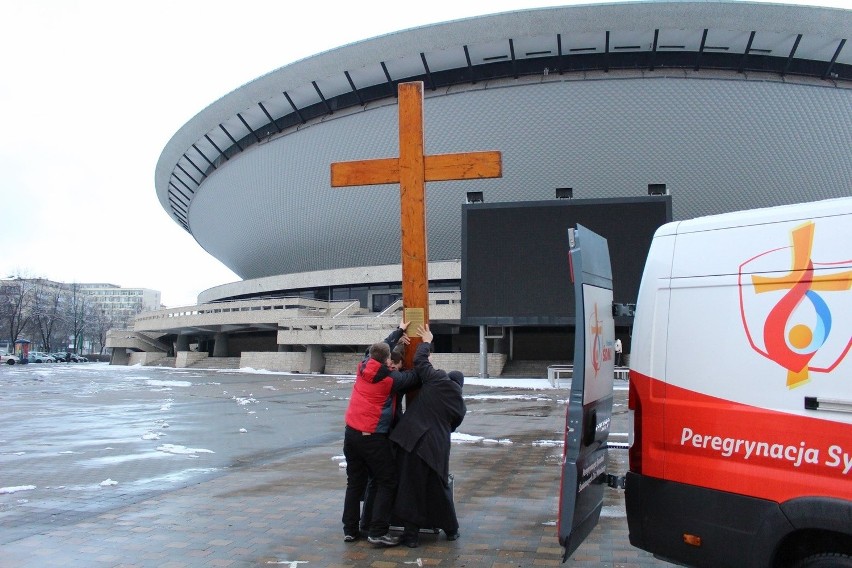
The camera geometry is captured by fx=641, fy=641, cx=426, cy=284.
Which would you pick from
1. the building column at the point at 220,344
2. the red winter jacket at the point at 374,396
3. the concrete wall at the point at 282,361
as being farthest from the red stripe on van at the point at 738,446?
the building column at the point at 220,344

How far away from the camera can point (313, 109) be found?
152 ft

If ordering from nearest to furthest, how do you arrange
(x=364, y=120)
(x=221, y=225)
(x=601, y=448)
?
(x=601, y=448)
(x=364, y=120)
(x=221, y=225)

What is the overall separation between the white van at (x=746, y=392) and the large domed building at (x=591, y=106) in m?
34.7

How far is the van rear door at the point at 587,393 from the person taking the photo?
381cm

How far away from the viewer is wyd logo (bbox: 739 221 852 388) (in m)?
3.12

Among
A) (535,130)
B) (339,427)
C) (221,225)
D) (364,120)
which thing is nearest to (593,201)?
(535,130)

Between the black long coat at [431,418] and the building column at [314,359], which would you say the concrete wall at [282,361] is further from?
the black long coat at [431,418]

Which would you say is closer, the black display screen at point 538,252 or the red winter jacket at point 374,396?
the red winter jacket at point 374,396

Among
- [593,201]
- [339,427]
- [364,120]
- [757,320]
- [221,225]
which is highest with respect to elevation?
[364,120]

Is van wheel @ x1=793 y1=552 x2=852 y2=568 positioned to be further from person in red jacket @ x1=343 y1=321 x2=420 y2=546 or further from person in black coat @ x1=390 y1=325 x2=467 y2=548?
person in red jacket @ x1=343 y1=321 x2=420 y2=546

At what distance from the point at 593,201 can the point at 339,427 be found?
17.9 metres

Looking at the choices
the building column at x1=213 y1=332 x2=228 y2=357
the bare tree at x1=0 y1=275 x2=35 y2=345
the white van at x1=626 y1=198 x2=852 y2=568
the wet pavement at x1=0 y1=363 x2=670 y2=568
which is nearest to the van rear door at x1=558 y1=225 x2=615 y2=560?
the white van at x1=626 y1=198 x2=852 y2=568

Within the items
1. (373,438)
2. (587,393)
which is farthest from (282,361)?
(587,393)

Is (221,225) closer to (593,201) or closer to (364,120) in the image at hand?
(364,120)
